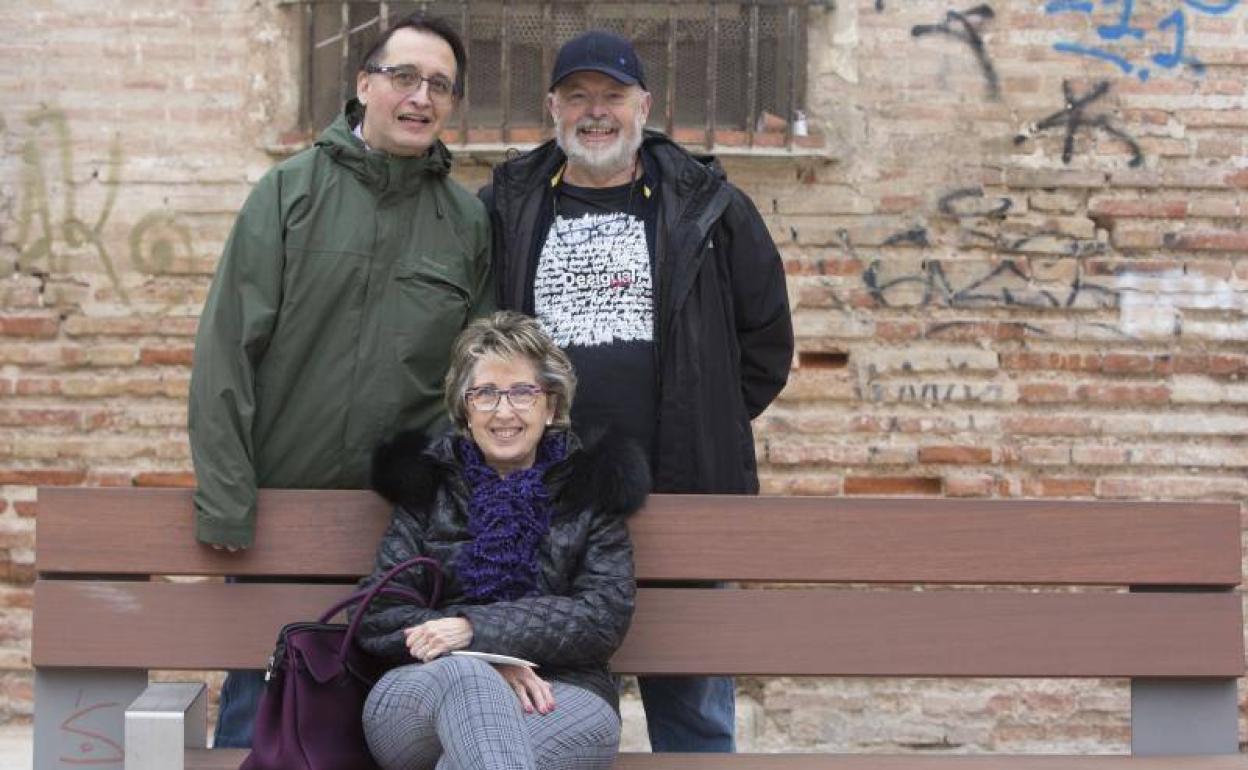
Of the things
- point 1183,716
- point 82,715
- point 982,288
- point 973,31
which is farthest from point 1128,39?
point 82,715

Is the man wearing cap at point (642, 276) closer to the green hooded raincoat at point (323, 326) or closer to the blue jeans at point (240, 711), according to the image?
the green hooded raincoat at point (323, 326)

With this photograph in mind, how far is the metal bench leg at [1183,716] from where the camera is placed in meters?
3.78

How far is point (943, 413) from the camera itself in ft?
18.3

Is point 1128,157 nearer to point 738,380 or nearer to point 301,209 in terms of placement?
point 738,380

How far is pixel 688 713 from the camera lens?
12.7 ft

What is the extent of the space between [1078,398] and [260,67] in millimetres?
2766

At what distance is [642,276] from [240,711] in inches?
49.8

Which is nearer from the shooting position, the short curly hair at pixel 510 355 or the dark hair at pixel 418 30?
the short curly hair at pixel 510 355

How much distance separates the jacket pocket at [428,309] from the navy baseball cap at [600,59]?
465 mm

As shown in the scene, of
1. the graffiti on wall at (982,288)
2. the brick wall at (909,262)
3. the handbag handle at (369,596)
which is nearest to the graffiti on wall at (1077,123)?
the brick wall at (909,262)

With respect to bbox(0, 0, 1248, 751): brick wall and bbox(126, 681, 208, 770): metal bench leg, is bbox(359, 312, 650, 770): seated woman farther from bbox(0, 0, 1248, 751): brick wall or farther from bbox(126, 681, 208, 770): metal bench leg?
bbox(0, 0, 1248, 751): brick wall

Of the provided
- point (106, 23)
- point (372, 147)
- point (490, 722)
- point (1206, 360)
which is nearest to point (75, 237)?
point (106, 23)

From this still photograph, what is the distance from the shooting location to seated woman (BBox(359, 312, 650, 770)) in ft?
10.6

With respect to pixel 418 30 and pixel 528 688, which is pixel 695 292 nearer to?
pixel 418 30
